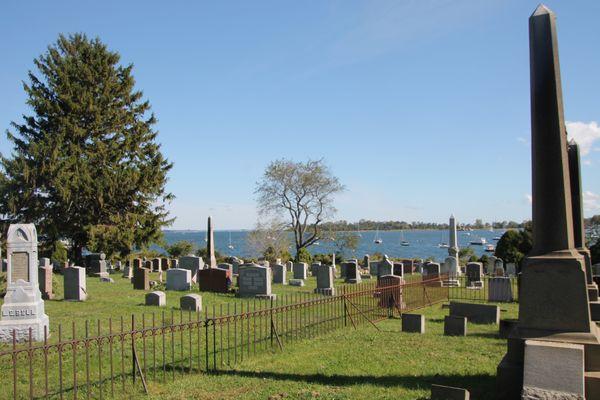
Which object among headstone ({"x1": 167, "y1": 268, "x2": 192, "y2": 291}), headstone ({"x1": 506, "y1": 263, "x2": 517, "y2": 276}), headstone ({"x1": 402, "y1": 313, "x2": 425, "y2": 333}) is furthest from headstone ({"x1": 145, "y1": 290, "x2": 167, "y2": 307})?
headstone ({"x1": 506, "y1": 263, "x2": 517, "y2": 276})

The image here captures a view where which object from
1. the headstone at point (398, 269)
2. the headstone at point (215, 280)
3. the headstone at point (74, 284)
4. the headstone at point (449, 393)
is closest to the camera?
the headstone at point (449, 393)

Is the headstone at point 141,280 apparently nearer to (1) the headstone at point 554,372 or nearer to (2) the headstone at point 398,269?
(2) the headstone at point 398,269

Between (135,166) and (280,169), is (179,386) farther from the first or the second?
(280,169)

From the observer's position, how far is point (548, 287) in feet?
19.2

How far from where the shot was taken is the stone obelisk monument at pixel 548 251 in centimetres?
573

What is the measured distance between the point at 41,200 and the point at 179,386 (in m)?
31.3

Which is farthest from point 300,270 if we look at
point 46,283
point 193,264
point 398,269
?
point 46,283

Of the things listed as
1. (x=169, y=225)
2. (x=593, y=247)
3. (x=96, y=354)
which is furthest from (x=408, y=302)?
(x=169, y=225)

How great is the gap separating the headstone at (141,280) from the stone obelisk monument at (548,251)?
17.6 metres

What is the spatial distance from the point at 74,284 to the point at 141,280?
4413 millimetres

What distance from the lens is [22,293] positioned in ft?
37.1

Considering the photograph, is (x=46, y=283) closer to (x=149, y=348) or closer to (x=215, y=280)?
(x=215, y=280)

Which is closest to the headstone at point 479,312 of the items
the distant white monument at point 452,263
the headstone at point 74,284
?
the distant white monument at point 452,263

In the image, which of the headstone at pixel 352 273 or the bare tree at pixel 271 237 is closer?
the headstone at pixel 352 273
